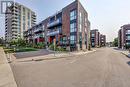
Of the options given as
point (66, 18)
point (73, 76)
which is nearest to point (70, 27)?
point (66, 18)

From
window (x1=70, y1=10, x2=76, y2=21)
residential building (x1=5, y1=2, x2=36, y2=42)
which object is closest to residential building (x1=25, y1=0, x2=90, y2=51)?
window (x1=70, y1=10, x2=76, y2=21)

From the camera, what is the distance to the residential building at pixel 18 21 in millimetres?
121375

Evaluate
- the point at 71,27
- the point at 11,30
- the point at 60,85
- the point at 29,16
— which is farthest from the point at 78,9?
the point at 29,16

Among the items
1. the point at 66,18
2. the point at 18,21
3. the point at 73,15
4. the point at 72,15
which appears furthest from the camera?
the point at 18,21

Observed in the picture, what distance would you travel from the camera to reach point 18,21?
127m

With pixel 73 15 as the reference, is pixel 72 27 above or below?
below

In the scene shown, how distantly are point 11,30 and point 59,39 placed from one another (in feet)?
283

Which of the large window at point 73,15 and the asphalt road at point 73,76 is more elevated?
the large window at point 73,15

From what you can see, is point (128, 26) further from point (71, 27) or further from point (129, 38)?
point (71, 27)

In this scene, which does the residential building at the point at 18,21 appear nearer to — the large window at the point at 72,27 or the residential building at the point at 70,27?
the residential building at the point at 70,27

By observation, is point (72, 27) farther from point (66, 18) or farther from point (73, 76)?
point (73, 76)

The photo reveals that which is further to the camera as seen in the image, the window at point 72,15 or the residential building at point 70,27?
the window at point 72,15

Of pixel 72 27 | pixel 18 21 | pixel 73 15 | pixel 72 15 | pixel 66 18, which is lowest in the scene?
pixel 72 27

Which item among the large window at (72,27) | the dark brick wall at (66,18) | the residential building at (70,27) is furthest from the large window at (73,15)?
the large window at (72,27)
